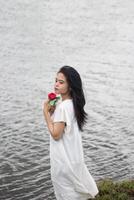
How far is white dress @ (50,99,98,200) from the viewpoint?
5.55 meters

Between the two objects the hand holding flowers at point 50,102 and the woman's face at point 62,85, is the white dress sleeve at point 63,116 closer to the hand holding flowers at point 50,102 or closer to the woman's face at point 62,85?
the hand holding flowers at point 50,102

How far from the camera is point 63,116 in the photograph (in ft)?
18.1

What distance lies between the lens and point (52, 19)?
87.5 feet

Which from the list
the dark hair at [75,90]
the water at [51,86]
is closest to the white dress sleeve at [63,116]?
the dark hair at [75,90]

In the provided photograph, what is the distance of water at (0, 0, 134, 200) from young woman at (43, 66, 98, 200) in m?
2.55

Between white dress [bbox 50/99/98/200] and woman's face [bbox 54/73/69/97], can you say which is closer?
white dress [bbox 50/99/98/200]

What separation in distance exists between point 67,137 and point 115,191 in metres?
1.98

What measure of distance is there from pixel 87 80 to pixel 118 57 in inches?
159

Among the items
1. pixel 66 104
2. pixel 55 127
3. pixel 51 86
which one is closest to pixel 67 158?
pixel 55 127

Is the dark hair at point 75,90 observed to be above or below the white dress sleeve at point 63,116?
above

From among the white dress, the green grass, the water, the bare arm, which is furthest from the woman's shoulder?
the water

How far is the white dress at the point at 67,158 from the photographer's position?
18.2ft

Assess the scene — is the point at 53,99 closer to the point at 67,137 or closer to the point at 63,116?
the point at 63,116

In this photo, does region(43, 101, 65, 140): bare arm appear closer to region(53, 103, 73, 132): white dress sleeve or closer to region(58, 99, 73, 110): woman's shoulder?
region(53, 103, 73, 132): white dress sleeve
